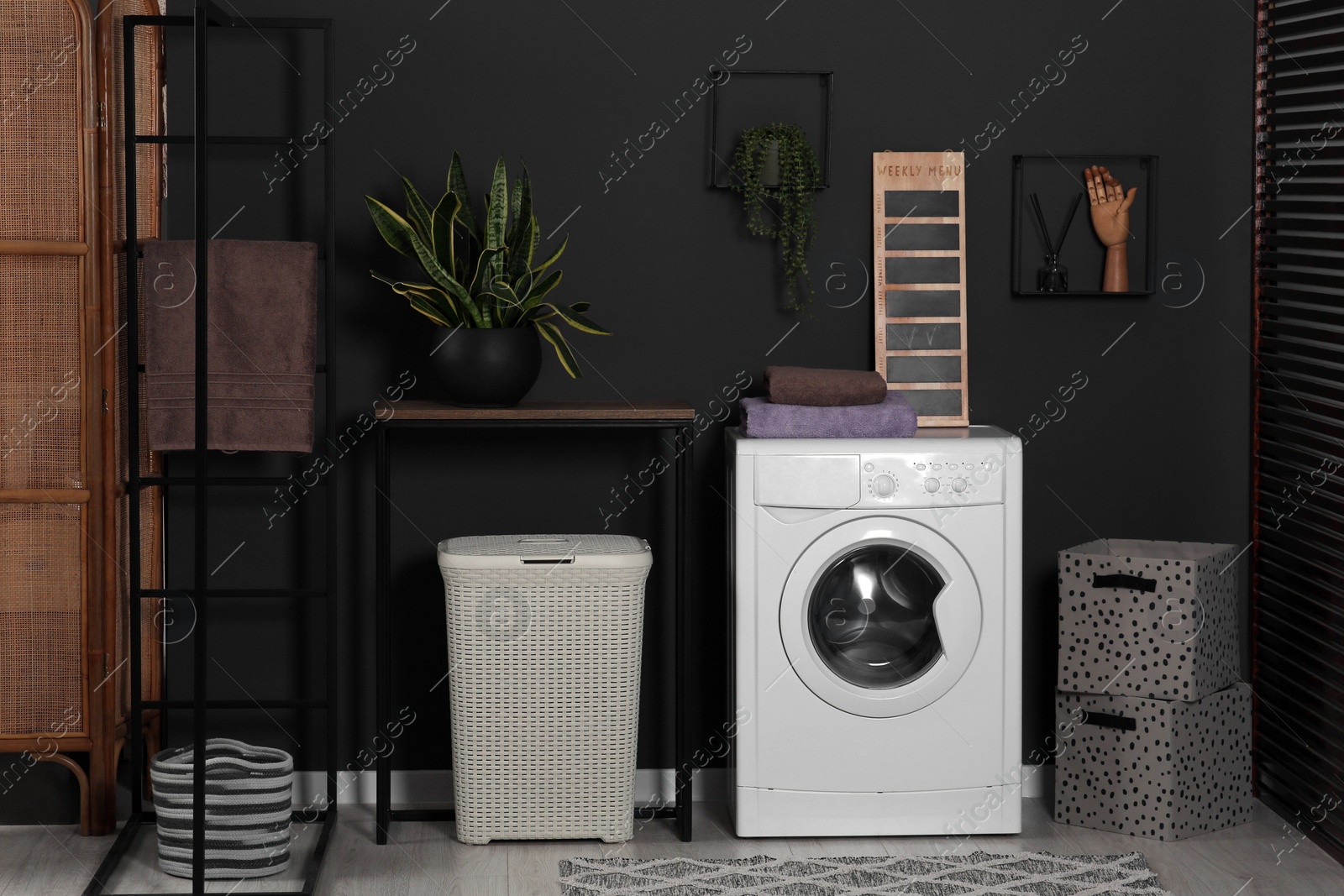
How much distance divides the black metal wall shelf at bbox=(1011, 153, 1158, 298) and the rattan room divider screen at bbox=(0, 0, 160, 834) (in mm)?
2120

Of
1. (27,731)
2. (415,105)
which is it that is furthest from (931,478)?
(27,731)

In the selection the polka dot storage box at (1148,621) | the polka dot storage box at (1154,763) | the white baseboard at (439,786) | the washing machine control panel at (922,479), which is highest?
the washing machine control panel at (922,479)

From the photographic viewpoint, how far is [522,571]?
2.80 m

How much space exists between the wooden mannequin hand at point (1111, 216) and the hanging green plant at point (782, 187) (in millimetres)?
673

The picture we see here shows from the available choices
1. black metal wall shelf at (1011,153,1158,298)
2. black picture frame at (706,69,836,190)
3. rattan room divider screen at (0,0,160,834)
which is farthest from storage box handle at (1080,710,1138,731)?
rattan room divider screen at (0,0,160,834)

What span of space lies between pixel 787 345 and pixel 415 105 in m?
1.06

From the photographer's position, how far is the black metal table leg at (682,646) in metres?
2.87

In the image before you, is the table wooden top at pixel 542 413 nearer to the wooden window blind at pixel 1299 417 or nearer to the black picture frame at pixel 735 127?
the black picture frame at pixel 735 127

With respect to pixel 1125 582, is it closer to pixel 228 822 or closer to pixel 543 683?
pixel 543 683

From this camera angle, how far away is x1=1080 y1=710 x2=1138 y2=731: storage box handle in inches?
115

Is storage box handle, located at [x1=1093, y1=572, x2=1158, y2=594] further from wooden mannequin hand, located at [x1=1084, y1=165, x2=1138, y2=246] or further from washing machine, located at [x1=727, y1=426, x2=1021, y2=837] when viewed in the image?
wooden mannequin hand, located at [x1=1084, y1=165, x2=1138, y2=246]

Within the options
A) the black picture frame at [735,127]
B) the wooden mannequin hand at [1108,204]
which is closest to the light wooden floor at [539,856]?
the wooden mannequin hand at [1108,204]

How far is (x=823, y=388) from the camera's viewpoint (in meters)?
2.87

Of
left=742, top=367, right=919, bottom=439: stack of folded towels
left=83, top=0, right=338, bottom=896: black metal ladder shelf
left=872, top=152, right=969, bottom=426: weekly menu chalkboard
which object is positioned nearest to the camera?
left=83, top=0, right=338, bottom=896: black metal ladder shelf
